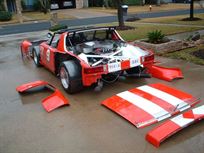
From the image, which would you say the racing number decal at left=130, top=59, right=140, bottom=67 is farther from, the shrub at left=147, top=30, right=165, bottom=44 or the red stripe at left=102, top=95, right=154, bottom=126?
the shrub at left=147, top=30, right=165, bottom=44

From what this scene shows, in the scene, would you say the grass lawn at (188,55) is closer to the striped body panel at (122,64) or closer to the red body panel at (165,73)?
the red body panel at (165,73)

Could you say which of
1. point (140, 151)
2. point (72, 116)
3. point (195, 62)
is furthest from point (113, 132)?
point (195, 62)

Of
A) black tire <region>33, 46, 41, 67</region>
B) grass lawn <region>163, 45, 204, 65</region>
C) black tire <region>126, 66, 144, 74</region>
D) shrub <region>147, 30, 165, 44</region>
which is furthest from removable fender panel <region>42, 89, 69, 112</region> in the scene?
shrub <region>147, 30, 165, 44</region>

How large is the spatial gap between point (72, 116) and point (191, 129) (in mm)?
2167

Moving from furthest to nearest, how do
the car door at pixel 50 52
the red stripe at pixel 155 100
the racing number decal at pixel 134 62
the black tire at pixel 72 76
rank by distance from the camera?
the car door at pixel 50 52, the racing number decal at pixel 134 62, the black tire at pixel 72 76, the red stripe at pixel 155 100

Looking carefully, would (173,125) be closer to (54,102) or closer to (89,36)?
(54,102)

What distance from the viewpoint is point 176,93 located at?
5.66 metres

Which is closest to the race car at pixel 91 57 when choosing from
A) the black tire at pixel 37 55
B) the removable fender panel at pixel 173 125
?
the black tire at pixel 37 55

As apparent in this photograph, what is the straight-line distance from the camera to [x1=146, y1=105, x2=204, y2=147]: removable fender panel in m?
3.95

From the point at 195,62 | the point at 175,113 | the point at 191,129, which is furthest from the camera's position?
the point at 195,62

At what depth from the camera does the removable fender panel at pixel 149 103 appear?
15.5 ft

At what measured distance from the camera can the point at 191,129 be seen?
429cm

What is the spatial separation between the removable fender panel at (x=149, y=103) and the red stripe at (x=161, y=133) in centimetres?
38

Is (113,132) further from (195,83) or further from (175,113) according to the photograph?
(195,83)
